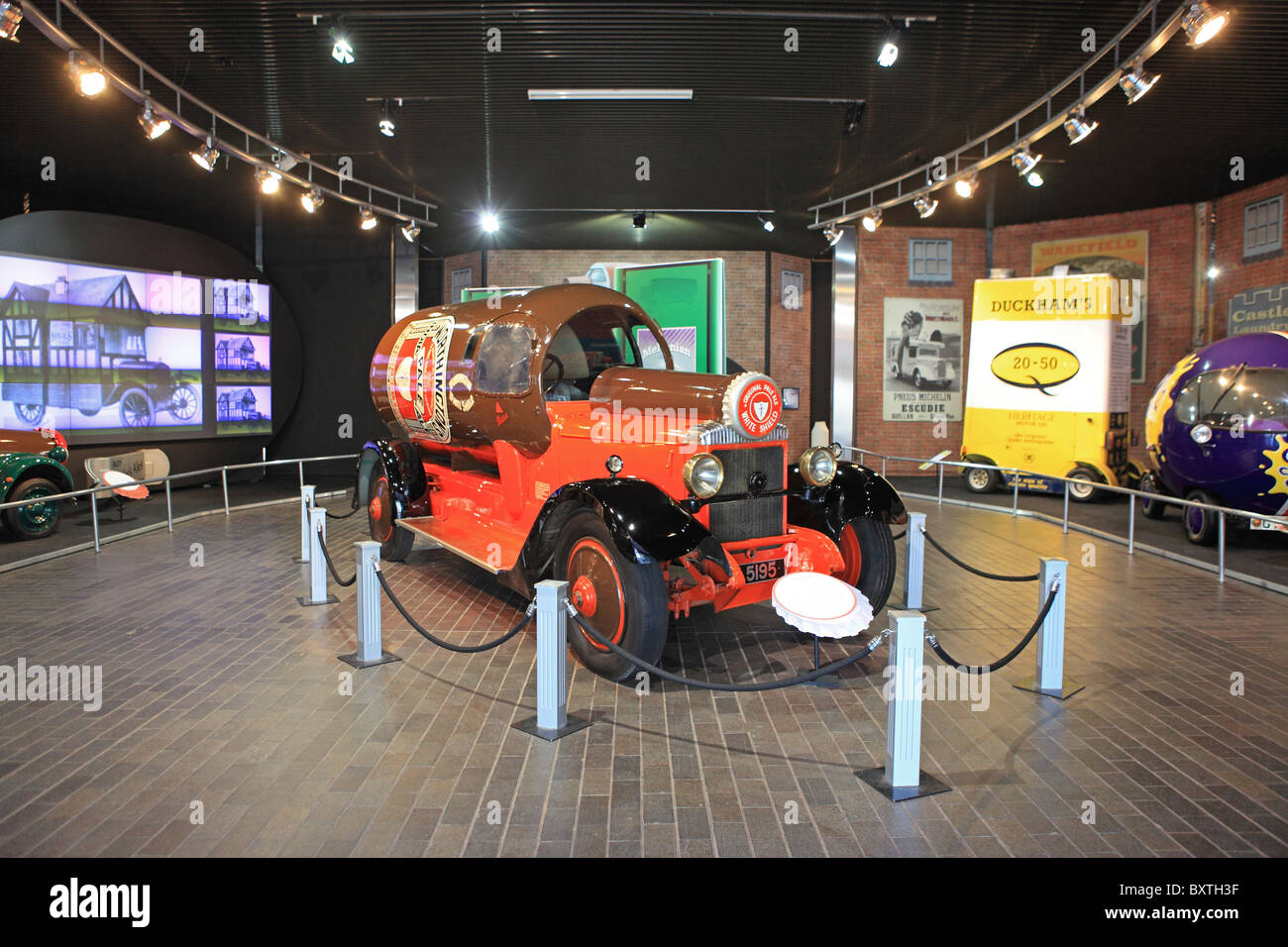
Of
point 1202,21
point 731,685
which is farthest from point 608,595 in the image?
point 1202,21

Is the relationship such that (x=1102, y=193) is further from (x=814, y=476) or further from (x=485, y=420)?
(x=485, y=420)

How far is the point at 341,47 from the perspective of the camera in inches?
279

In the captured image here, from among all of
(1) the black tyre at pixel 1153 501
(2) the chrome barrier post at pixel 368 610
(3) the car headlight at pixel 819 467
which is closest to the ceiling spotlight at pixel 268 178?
(2) the chrome barrier post at pixel 368 610

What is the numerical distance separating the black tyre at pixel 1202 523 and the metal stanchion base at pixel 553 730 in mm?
7304

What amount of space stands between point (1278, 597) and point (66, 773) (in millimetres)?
8036

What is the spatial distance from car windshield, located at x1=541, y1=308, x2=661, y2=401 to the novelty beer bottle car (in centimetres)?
1

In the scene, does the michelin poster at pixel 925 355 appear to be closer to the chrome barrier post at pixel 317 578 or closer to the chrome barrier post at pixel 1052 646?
the chrome barrier post at pixel 1052 646

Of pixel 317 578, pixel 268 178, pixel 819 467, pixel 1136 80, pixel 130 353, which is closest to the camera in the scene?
pixel 819 467

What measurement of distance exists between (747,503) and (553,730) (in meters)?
1.91

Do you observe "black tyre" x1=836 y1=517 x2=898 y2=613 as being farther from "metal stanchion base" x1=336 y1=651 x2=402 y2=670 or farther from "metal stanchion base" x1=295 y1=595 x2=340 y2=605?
Answer: "metal stanchion base" x1=295 y1=595 x2=340 y2=605

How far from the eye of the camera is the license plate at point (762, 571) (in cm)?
505

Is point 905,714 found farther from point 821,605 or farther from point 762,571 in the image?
point 762,571

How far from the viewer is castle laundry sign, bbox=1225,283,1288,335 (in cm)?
1076

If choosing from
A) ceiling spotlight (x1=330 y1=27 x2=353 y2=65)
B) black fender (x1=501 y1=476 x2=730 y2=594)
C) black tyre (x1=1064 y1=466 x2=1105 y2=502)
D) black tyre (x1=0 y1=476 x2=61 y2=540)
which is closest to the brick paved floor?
black fender (x1=501 y1=476 x2=730 y2=594)
